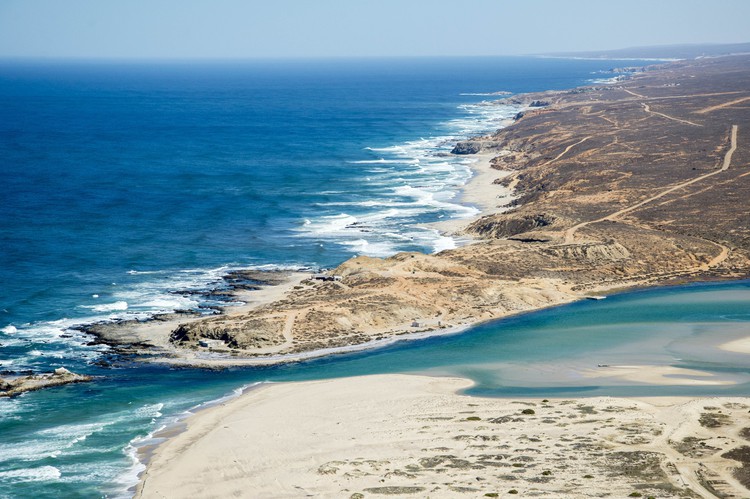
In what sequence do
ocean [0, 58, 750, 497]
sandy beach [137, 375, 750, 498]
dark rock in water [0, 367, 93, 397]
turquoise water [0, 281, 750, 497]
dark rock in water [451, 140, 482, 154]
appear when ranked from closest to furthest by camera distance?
1. sandy beach [137, 375, 750, 498]
2. turquoise water [0, 281, 750, 497]
3. ocean [0, 58, 750, 497]
4. dark rock in water [0, 367, 93, 397]
5. dark rock in water [451, 140, 482, 154]

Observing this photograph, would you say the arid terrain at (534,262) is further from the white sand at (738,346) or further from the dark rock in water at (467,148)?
the dark rock in water at (467,148)

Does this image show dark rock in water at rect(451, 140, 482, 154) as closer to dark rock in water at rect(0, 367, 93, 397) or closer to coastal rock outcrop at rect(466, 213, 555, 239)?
coastal rock outcrop at rect(466, 213, 555, 239)

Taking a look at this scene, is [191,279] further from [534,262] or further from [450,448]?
[450,448]

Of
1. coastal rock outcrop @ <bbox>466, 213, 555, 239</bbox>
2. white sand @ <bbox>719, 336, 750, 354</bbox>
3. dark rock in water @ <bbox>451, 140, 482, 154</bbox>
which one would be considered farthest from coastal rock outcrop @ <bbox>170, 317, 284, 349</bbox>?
dark rock in water @ <bbox>451, 140, 482, 154</bbox>

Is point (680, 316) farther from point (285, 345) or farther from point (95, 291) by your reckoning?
point (95, 291)

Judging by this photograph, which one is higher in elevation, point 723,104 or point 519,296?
point 723,104

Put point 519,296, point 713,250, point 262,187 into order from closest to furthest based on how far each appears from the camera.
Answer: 1. point 519,296
2. point 713,250
3. point 262,187

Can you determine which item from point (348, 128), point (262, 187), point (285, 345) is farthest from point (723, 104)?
point (285, 345)
